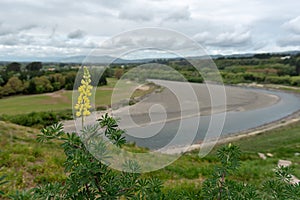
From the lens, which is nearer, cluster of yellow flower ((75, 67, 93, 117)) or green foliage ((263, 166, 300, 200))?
green foliage ((263, 166, 300, 200))

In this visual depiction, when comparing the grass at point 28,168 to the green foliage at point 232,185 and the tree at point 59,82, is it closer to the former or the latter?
the tree at point 59,82

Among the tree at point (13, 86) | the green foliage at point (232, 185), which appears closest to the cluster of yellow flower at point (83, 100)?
the green foliage at point (232, 185)

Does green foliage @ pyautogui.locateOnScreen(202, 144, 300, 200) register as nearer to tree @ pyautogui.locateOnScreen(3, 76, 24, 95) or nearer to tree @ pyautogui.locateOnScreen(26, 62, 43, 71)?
tree @ pyautogui.locateOnScreen(3, 76, 24, 95)

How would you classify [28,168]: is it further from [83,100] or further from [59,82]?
[59,82]

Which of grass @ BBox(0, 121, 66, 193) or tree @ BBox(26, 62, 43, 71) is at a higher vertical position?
tree @ BBox(26, 62, 43, 71)

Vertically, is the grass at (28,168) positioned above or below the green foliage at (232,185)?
below

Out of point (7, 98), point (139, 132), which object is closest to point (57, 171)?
point (139, 132)

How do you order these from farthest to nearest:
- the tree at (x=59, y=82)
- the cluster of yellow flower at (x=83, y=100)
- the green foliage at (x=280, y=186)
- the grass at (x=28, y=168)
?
the tree at (x=59, y=82)
the grass at (x=28, y=168)
the cluster of yellow flower at (x=83, y=100)
the green foliage at (x=280, y=186)

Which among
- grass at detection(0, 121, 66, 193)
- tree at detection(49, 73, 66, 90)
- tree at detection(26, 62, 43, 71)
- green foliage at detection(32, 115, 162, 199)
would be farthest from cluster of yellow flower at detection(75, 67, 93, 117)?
tree at detection(26, 62, 43, 71)

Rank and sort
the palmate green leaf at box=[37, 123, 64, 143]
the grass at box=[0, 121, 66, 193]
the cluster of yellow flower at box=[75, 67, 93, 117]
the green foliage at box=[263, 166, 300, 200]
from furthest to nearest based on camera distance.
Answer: the grass at box=[0, 121, 66, 193]
the cluster of yellow flower at box=[75, 67, 93, 117]
the green foliage at box=[263, 166, 300, 200]
the palmate green leaf at box=[37, 123, 64, 143]

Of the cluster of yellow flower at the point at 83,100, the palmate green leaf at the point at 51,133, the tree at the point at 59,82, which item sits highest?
the cluster of yellow flower at the point at 83,100

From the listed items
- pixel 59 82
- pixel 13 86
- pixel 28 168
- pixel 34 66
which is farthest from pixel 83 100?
pixel 34 66

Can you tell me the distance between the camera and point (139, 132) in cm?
345

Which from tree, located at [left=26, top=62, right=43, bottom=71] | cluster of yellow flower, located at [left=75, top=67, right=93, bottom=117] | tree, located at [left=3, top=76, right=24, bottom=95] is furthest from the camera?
tree, located at [left=26, top=62, right=43, bottom=71]
